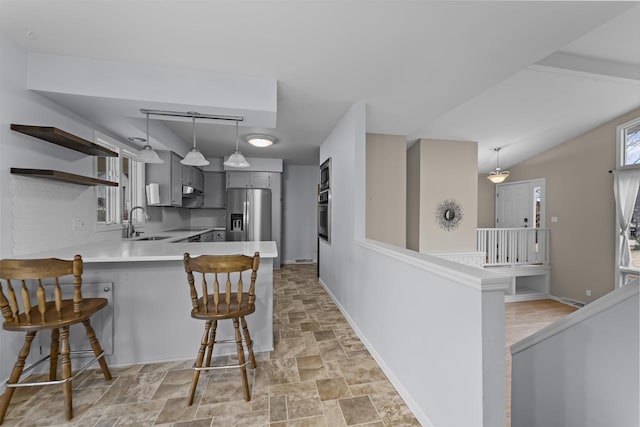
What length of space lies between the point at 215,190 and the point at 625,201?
743 centimetres

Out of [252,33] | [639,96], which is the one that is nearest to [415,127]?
[252,33]

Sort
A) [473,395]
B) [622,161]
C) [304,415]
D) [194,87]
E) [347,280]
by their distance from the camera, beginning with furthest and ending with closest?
[622,161]
[347,280]
[194,87]
[304,415]
[473,395]

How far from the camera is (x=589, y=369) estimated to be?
1.10 meters

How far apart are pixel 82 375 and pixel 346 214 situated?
9.08 feet

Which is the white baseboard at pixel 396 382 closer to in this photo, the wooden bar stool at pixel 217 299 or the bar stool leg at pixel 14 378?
the wooden bar stool at pixel 217 299

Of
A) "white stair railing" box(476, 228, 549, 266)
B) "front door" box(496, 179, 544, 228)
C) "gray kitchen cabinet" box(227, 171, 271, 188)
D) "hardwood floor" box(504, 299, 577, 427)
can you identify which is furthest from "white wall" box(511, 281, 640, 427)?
"front door" box(496, 179, 544, 228)

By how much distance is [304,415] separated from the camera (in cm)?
163

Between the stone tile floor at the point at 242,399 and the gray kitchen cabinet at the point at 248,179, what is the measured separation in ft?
12.8

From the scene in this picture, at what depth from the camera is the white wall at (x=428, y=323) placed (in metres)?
1.11

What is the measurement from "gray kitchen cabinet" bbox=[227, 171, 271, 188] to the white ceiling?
2.48 metres

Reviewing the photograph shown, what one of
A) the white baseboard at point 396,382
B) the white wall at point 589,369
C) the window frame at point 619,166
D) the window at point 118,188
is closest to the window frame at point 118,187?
the window at point 118,188

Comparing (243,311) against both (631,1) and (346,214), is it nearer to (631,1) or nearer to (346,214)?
(346,214)

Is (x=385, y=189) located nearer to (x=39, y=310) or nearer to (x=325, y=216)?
(x=325, y=216)

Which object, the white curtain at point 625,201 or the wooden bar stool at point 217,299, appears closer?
the wooden bar stool at point 217,299
